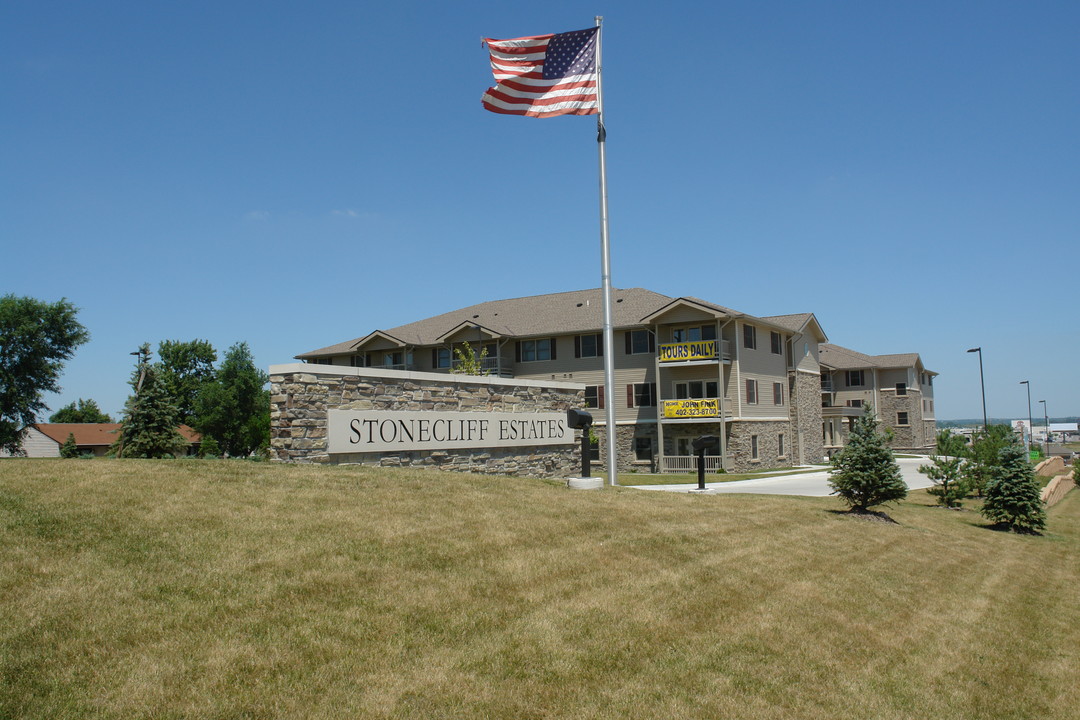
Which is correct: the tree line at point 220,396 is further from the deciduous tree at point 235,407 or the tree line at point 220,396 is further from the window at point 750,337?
the window at point 750,337

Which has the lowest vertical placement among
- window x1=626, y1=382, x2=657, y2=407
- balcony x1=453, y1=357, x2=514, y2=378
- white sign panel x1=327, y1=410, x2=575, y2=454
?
white sign panel x1=327, y1=410, x2=575, y2=454

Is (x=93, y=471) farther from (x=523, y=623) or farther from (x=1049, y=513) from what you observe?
(x=1049, y=513)

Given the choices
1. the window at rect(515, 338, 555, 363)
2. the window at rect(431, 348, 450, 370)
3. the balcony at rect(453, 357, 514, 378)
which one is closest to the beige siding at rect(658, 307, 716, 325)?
the window at rect(515, 338, 555, 363)

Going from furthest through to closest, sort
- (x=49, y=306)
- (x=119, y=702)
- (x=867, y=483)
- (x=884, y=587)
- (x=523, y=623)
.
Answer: (x=49, y=306) → (x=867, y=483) → (x=884, y=587) → (x=523, y=623) → (x=119, y=702)

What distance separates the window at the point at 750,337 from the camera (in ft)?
130

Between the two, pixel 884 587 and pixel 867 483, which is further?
pixel 867 483

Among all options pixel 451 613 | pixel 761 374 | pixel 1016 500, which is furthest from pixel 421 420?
pixel 761 374

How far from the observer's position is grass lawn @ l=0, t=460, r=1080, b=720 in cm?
536

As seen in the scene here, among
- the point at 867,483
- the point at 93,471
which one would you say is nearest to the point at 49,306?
the point at 93,471

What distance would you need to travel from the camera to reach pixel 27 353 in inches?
2109

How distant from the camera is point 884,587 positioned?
10023mm

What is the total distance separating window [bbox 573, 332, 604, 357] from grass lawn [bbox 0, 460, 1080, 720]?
96.9 feet

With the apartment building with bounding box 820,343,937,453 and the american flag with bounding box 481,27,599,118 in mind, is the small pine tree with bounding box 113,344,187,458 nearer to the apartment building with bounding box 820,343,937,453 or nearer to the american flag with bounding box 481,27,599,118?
the american flag with bounding box 481,27,599,118

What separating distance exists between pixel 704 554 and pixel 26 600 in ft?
24.0
